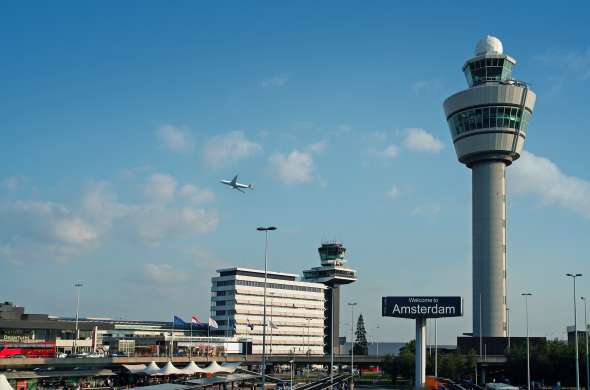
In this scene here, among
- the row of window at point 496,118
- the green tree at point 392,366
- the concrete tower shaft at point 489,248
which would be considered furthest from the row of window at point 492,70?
the green tree at point 392,366

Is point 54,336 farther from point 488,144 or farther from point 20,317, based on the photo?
point 488,144

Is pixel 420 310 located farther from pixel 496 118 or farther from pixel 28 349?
pixel 496 118

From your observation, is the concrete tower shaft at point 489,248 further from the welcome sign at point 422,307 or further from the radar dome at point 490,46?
the welcome sign at point 422,307

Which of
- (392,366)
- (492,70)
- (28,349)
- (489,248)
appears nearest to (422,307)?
(392,366)

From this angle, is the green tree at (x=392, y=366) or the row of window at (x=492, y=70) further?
the row of window at (x=492, y=70)

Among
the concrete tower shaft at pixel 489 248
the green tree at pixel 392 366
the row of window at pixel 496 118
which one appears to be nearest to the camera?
the green tree at pixel 392 366

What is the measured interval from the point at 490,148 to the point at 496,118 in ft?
22.9

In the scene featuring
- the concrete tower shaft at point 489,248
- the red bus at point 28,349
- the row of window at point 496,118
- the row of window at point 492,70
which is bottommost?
the red bus at point 28,349

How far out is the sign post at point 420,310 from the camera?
9425 cm

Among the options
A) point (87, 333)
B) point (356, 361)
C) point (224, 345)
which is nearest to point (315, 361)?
point (356, 361)

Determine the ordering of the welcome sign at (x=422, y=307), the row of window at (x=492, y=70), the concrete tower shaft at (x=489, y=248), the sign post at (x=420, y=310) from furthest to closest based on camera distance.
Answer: the row of window at (x=492, y=70)
the concrete tower shaft at (x=489, y=248)
the sign post at (x=420, y=310)
the welcome sign at (x=422, y=307)

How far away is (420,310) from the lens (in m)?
95.2

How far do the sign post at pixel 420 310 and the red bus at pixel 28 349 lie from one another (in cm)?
4779

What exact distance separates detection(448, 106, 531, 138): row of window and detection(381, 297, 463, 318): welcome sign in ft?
240
